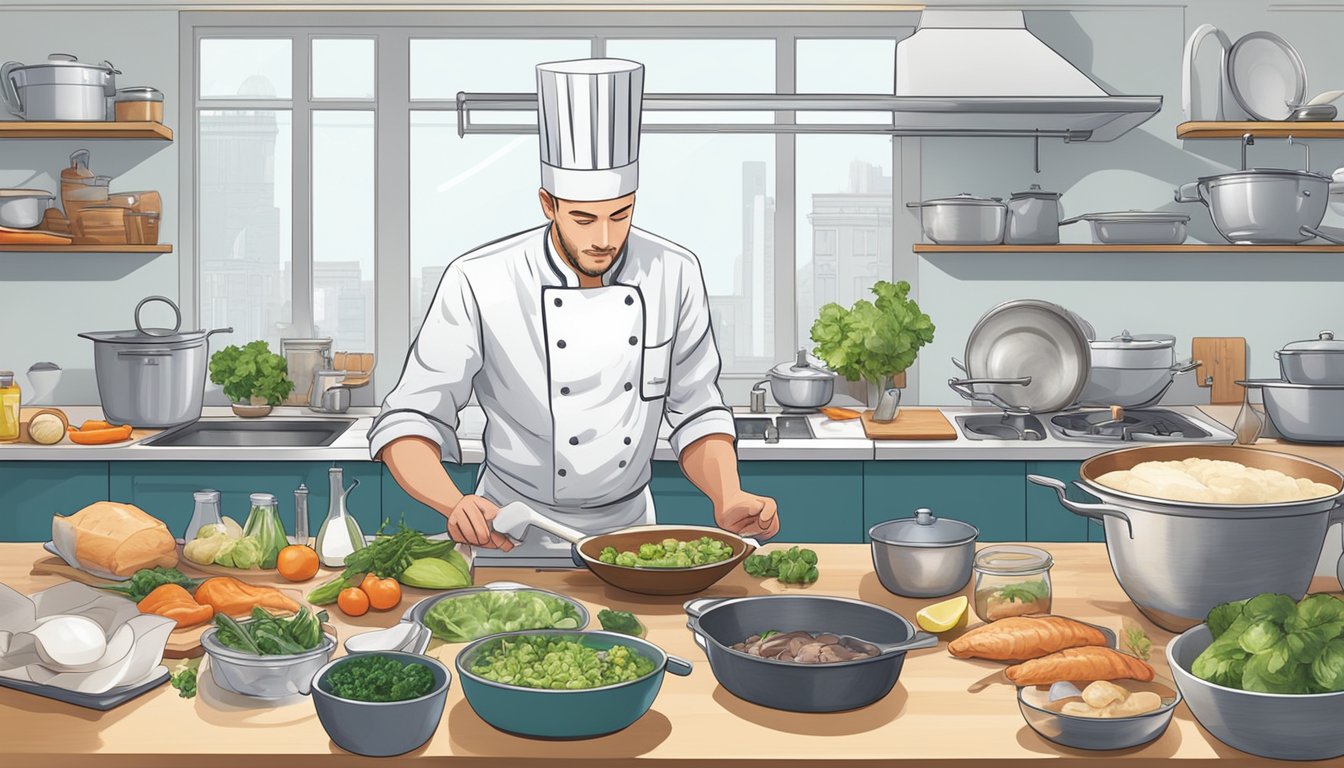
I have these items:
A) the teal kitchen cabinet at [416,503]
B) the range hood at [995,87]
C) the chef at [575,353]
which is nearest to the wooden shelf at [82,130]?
the teal kitchen cabinet at [416,503]

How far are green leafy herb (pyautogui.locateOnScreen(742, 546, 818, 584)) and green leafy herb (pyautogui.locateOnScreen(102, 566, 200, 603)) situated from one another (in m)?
0.82

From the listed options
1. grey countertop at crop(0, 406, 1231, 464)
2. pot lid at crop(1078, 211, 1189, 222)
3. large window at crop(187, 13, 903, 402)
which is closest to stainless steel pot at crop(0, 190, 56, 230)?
large window at crop(187, 13, 903, 402)

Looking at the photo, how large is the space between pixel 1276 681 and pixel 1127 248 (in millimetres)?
2631

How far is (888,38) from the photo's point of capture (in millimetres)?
3711

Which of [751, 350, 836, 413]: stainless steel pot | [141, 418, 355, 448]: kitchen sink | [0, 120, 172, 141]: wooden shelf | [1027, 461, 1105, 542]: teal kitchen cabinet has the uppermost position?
[0, 120, 172, 141]: wooden shelf

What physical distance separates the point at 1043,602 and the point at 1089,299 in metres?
2.47

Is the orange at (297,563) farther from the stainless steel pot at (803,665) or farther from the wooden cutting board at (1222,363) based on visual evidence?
the wooden cutting board at (1222,363)

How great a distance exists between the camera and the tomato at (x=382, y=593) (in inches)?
62.0

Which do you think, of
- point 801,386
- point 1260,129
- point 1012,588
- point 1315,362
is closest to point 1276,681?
point 1012,588

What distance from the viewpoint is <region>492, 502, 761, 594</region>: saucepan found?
1.61m

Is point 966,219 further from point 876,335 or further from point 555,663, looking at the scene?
point 555,663

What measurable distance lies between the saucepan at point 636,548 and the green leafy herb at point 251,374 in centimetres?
202

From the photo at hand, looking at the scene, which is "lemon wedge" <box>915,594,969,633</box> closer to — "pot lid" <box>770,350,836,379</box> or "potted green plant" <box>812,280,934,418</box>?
"potted green plant" <box>812,280,934,418</box>

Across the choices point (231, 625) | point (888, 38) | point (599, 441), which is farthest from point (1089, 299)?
point (231, 625)
